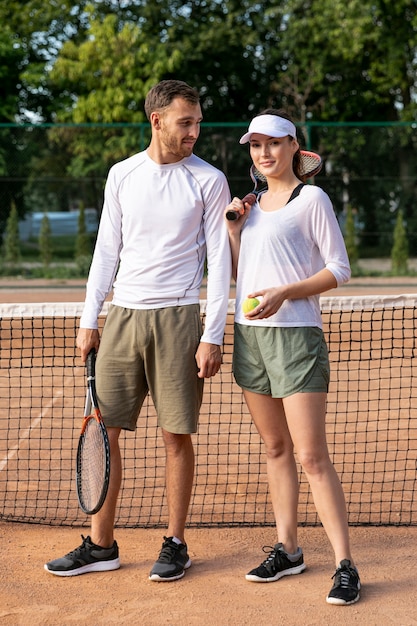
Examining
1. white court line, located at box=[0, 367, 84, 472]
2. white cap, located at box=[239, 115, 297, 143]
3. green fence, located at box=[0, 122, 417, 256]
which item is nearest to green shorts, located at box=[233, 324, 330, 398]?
white cap, located at box=[239, 115, 297, 143]

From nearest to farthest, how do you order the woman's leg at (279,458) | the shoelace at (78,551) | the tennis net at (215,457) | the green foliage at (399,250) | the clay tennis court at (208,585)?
the clay tennis court at (208,585) < the woman's leg at (279,458) < the shoelace at (78,551) < the tennis net at (215,457) < the green foliage at (399,250)

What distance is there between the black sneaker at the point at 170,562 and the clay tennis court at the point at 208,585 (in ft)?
0.13

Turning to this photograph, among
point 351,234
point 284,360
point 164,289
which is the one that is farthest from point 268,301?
point 351,234

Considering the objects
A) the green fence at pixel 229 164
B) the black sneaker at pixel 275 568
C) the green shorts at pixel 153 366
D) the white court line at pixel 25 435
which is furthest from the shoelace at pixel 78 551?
the green fence at pixel 229 164

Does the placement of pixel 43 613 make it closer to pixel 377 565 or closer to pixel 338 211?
pixel 377 565

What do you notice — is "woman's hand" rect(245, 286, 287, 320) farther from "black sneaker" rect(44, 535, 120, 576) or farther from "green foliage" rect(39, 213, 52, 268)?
"green foliage" rect(39, 213, 52, 268)

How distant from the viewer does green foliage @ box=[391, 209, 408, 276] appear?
16.9m

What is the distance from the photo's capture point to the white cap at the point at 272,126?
3486mm

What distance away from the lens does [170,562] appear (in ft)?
12.3

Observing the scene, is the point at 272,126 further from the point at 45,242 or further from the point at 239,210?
the point at 45,242

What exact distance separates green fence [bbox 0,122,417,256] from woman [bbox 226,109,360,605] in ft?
42.6

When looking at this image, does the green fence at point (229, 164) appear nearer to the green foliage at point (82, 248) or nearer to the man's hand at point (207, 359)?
the green foliage at point (82, 248)

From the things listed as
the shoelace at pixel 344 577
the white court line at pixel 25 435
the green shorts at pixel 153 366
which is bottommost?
the white court line at pixel 25 435

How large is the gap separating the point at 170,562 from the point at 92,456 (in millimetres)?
524
